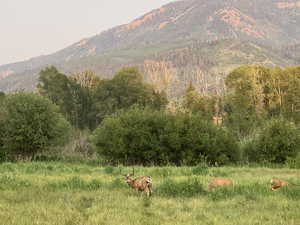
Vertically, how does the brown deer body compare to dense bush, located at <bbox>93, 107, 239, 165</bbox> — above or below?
above

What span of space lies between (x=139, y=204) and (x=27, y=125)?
2451 cm

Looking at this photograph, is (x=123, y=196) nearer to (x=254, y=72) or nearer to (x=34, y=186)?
(x=34, y=186)

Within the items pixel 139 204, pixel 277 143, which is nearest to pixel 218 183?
pixel 139 204

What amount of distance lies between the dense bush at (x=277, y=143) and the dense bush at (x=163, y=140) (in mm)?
2311

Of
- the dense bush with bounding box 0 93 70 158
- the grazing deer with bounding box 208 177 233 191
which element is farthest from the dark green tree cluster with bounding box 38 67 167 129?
the grazing deer with bounding box 208 177 233 191

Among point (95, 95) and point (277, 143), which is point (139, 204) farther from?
point (95, 95)

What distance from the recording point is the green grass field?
25.2 feet

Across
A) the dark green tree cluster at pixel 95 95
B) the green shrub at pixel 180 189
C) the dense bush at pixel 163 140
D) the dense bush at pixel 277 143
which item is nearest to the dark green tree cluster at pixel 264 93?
the dark green tree cluster at pixel 95 95

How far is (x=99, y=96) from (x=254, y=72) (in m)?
27.3

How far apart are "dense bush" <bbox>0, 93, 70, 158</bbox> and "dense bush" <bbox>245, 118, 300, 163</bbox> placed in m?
18.7

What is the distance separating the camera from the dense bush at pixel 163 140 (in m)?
27.3

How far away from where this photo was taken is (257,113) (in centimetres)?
5306

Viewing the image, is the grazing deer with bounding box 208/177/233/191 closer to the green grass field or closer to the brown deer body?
the green grass field

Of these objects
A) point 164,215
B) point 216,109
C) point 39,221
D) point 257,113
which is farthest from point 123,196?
point 216,109
